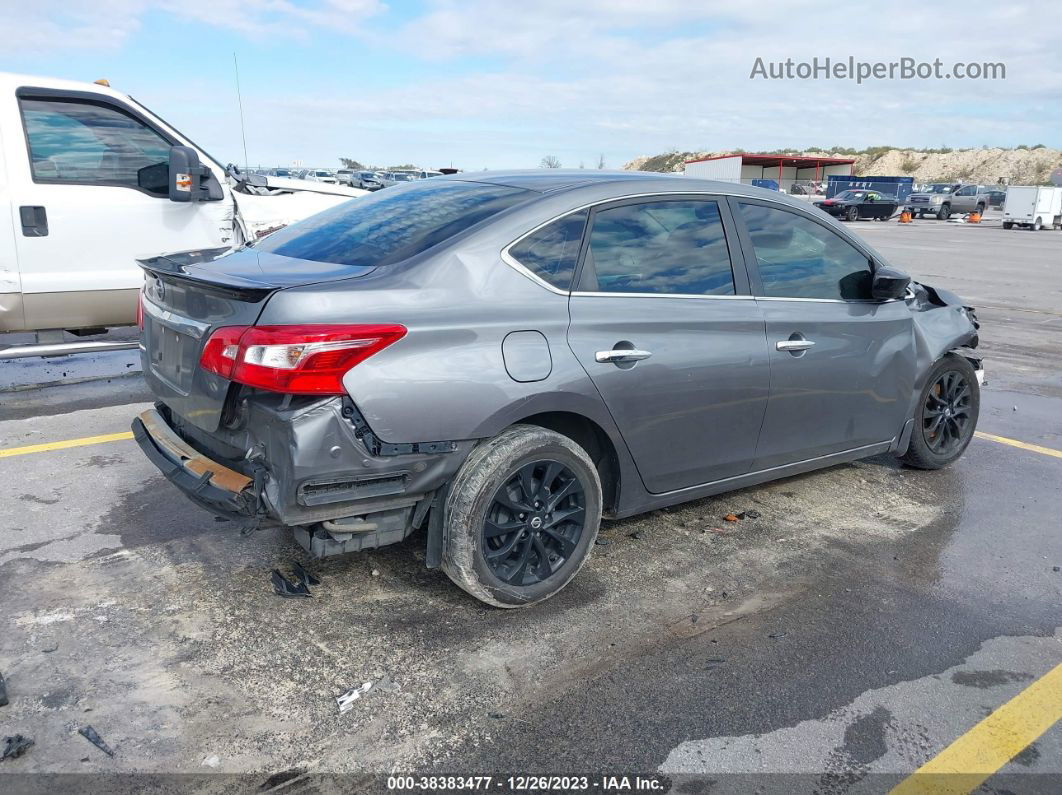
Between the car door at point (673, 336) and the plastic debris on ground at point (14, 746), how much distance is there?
223 cm

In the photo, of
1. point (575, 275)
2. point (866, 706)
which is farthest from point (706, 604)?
point (575, 275)

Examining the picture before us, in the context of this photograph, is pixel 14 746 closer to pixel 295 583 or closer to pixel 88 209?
pixel 295 583

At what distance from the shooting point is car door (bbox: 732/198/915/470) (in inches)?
165

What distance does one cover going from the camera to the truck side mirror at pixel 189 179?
631cm

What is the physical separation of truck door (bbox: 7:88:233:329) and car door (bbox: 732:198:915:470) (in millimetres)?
4462

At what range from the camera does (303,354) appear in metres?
2.96

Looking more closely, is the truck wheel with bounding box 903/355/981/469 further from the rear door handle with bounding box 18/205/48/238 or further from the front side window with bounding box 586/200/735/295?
the rear door handle with bounding box 18/205/48/238

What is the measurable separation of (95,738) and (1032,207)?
145ft

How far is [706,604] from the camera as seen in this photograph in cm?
368

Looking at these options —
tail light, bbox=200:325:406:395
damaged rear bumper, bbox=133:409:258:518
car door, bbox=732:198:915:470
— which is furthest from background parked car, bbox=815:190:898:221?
tail light, bbox=200:325:406:395

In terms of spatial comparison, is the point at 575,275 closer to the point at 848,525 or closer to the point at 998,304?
the point at 848,525

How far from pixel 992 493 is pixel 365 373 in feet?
12.9

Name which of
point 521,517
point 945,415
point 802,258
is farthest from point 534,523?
point 945,415

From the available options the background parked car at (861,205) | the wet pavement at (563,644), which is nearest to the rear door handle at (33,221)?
the wet pavement at (563,644)
